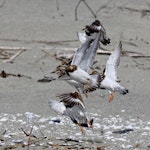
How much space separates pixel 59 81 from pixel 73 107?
4.51 feet

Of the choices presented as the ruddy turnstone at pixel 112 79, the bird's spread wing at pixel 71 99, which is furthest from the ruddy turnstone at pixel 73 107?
the ruddy turnstone at pixel 112 79

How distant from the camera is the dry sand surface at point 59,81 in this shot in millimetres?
4141

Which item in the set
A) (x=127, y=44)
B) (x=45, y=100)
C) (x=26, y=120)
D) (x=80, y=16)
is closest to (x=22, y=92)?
(x=45, y=100)

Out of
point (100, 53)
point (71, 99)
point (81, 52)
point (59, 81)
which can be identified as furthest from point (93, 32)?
point (100, 53)

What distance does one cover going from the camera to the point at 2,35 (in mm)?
7180

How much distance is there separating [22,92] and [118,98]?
2.29 ft

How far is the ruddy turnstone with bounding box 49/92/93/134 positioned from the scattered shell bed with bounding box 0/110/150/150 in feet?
0.40

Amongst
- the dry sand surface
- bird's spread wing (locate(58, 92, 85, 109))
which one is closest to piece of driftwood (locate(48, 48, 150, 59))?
the dry sand surface

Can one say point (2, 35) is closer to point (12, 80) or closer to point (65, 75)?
point (12, 80)

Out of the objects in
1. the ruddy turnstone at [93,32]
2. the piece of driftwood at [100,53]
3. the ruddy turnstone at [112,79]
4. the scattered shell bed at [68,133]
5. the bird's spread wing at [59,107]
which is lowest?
the piece of driftwood at [100,53]

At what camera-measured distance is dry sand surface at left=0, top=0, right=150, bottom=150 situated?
163 inches

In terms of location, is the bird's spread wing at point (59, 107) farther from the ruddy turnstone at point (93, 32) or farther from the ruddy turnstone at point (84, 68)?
the ruddy turnstone at point (93, 32)

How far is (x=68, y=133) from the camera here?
422 cm

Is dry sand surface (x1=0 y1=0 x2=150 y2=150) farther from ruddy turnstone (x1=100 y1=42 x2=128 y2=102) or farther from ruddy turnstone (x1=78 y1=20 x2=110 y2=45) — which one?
ruddy turnstone (x1=78 y1=20 x2=110 y2=45)
